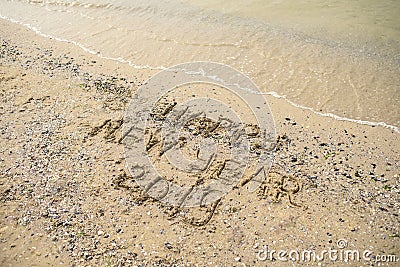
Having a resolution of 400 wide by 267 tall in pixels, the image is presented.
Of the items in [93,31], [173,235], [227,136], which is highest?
[93,31]

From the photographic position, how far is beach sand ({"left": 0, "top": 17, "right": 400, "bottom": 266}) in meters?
4.88

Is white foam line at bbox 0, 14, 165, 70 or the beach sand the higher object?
white foam line at bbox 0, 14, 165, 70

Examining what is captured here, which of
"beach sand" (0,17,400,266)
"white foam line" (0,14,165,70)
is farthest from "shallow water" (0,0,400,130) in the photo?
"beach sand" (0,17,400,266)

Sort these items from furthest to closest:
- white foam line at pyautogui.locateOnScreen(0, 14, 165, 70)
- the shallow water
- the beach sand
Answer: white foam line at pyautogui.locateOnScreen(0, 14, 165, 70) → the shallow water → the beach sand

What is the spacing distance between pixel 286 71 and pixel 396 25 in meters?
5.51

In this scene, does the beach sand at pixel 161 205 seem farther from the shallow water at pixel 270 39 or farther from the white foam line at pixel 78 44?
the white foam line at pixel 78 44

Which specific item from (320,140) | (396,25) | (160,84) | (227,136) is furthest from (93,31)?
(396,25)

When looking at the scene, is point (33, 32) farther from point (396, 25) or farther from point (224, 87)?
point (396, 25)

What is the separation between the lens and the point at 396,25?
11398mm

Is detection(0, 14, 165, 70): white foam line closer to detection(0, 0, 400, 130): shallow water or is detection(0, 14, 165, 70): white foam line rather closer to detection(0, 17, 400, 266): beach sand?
detection(0, 0, 400, 130): shallow water

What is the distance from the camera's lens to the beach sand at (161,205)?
4875 mm

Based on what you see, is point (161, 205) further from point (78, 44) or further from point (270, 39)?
point (78, 44)

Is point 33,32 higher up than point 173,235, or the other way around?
point 33,32

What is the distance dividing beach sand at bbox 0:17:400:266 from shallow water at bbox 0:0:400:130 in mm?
1359
